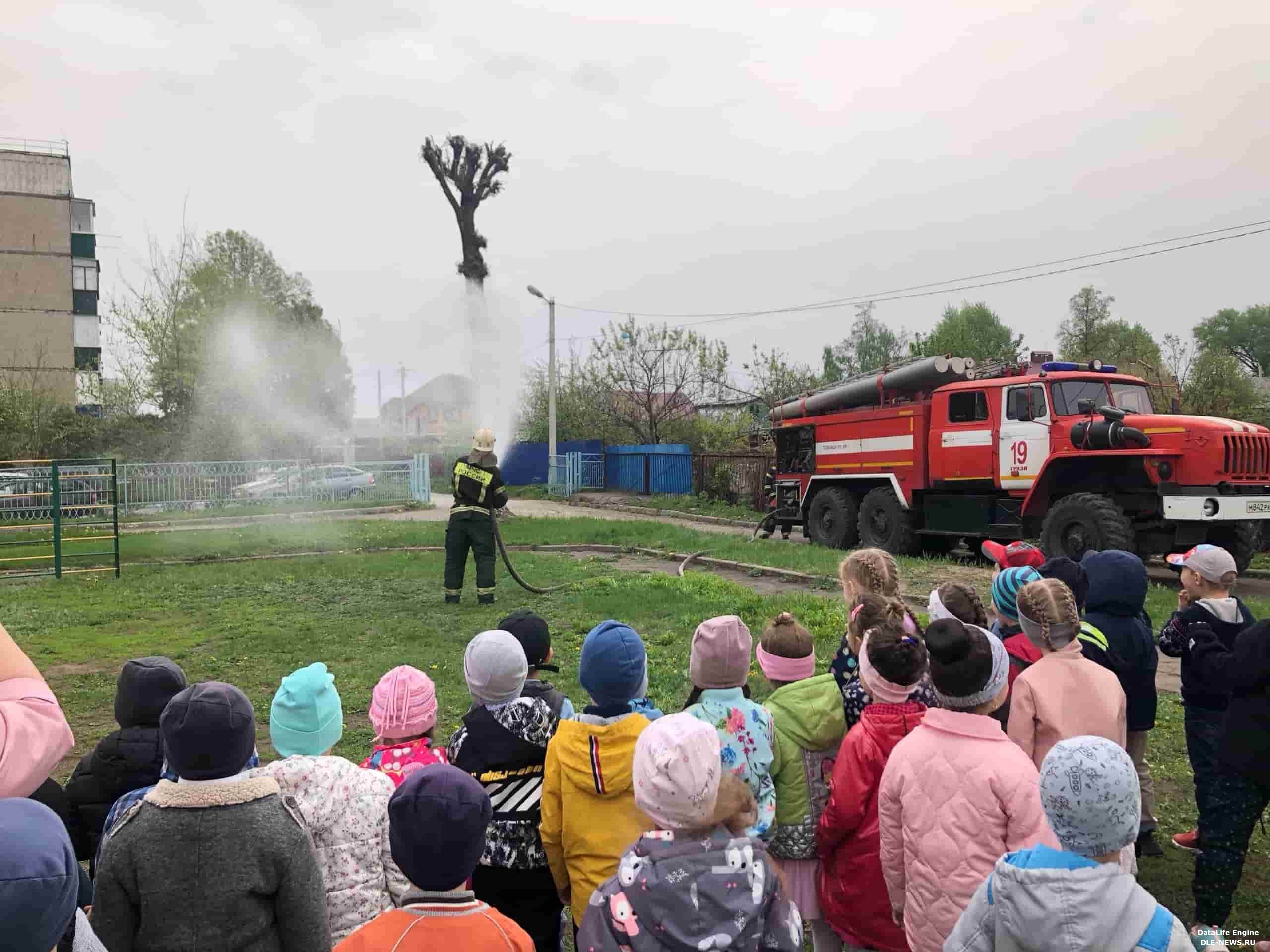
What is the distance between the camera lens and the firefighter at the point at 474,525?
10438 millimetres

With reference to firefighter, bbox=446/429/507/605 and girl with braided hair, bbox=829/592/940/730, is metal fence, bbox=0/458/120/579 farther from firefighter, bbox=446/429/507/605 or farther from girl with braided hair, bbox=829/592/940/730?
girl with braided hair, bbox=829/592/940/730

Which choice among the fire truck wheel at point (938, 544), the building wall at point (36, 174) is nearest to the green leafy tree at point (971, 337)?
the fire truck wheel at point (938, 544)

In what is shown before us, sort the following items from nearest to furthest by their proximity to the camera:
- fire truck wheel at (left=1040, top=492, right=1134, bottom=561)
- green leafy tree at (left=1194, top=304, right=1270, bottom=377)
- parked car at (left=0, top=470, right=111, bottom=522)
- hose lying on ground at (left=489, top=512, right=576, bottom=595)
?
fire truck wheel at (left=1040, top=492, right=1134, bottom=561) → hose lying on ground at (left=489, top=512, right=576, bottom=595) → parked car at (left=0, top=470, right=111, bottom=522) → green leafy tree at (left=1194, top=304, right=1270, bottom=377)

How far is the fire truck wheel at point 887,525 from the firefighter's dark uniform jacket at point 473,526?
6.69 metres

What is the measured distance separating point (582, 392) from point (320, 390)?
14174mm

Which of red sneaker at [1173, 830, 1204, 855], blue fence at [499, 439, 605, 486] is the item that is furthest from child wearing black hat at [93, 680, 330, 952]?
blue fence at [499, 439, 605, 486]

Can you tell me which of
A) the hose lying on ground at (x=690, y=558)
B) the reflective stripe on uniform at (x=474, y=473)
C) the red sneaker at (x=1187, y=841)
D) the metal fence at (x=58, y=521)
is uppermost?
the reflective stripe on uniform at (x=474, y=473)

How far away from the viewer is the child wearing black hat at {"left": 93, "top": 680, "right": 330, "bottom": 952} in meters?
2.14

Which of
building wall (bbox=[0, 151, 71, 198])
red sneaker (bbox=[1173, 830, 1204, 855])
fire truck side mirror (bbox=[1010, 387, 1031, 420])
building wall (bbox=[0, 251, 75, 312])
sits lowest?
red sneaker (bbox=[1173, 830, 1204, 855])

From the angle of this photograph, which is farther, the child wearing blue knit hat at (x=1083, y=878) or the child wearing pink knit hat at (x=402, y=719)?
the child wearing pink knit hat at (x=402, y=719)

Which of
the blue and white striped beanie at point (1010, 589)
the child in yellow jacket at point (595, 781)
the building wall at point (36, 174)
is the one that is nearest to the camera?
the child in yellow jacket at point (595, 781)

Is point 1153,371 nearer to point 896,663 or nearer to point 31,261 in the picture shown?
point 896,663

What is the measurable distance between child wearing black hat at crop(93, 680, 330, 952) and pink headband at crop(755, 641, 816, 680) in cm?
182

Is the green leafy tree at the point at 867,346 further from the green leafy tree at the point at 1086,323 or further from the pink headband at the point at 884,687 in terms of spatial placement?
the pink headband at the point at 884,687
